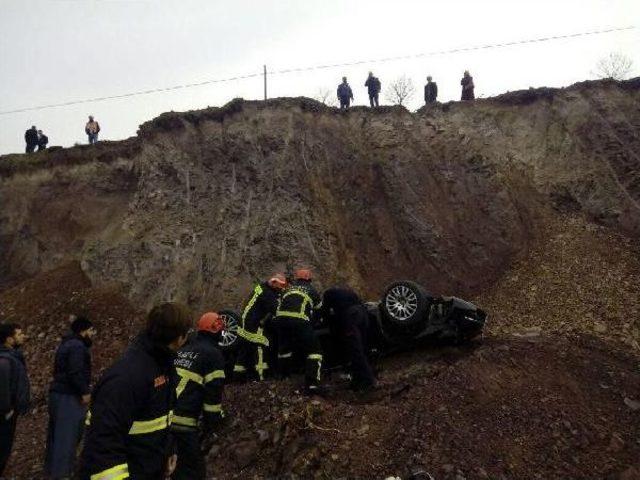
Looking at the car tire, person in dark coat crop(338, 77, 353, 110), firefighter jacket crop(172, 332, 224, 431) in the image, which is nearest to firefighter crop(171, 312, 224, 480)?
firefighter jacket crop(172, 332, 224, 431)

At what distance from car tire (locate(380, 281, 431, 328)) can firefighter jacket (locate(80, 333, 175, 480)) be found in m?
5.05

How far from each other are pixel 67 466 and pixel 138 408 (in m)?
3.98

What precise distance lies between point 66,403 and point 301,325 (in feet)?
10.4

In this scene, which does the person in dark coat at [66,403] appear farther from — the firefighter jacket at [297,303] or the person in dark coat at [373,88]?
the person in dark coat at [373,88]

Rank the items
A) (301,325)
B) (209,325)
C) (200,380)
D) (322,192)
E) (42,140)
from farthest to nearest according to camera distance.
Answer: (42,140) < (322,192) < (301,325) < (209,325) < (200,380)

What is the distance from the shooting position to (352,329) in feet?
25.7

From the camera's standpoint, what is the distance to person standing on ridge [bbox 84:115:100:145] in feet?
62.3

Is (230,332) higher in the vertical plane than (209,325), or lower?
lower

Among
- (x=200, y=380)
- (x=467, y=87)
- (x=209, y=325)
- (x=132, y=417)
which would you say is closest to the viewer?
(x=132, y=417)

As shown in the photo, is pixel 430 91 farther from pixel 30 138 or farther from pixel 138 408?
pixel 138 408

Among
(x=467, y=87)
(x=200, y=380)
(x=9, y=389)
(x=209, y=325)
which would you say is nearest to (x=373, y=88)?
(x=467, y=87)

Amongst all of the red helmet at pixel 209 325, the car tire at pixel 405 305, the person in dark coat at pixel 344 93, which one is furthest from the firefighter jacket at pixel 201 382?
the person in dark coat at pixel 344 93

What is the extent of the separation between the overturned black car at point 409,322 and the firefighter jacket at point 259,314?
0.16 m

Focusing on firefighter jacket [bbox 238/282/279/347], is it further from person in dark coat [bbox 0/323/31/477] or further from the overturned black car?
person in dark coat [bbox 0/323/31/477]
